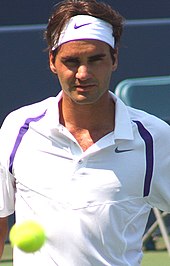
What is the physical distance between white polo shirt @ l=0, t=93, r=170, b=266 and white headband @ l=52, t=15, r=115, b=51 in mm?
253

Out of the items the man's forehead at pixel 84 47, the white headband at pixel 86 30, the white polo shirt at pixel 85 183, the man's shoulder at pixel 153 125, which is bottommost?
the white polo shirt at pixel 85 183

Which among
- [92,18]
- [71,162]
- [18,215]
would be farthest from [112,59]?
[18,215]

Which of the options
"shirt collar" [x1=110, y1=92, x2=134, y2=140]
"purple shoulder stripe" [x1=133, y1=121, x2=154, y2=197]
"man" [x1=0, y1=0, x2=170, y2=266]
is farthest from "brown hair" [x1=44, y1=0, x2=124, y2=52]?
"purple shoulder stripe" [x1=133, y1=121, x2=154, y2=197]

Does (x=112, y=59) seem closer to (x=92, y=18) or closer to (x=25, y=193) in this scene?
(x=92, y=18)

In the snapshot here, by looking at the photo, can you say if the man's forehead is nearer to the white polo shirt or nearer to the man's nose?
the man's nose

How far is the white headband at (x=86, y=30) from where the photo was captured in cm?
305

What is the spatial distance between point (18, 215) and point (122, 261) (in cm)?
38

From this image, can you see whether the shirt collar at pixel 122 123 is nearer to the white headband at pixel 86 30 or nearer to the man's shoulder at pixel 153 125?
the man's shoulder at pixel 153 125

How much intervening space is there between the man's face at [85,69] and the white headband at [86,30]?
0.02 meters

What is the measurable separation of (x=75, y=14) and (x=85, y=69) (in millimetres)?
248

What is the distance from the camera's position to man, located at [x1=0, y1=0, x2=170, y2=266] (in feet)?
9.98

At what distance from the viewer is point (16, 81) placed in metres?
6.55

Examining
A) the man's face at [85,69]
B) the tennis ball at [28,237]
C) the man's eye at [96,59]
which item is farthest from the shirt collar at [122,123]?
the tennis ball at [28,237]

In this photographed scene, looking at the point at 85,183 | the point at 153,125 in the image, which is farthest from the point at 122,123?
the point at 85,183
